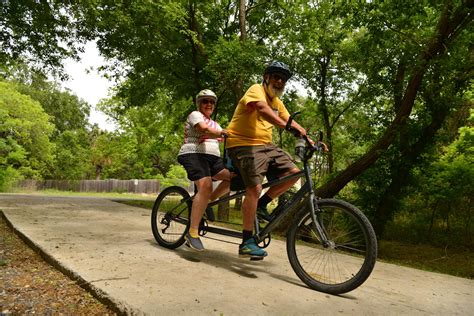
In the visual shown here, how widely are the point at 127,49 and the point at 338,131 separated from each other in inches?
446

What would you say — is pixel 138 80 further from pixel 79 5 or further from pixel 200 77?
pixel 79 5

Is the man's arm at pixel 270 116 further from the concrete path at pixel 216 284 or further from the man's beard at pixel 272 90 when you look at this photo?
the concrete path at pixel 216 284

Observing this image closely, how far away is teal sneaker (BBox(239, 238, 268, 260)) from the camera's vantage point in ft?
10.8

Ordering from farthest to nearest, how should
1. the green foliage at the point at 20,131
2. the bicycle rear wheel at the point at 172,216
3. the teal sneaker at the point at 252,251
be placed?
the green foliage at the point at 20,131 < the bicycle rear wheel at the point at 172,216 < the teal sneaker at the point at 252,251

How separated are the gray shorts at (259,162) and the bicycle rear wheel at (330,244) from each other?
19.9 inches

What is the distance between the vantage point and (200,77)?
1262 cm

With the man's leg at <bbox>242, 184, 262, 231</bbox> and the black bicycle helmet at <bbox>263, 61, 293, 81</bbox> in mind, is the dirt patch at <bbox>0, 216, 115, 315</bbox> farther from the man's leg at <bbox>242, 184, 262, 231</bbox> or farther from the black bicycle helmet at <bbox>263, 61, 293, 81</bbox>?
the black bicycle helmet at <bbox>263, 61, 293, 81</bbox>

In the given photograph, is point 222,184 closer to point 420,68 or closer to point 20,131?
point 420,68

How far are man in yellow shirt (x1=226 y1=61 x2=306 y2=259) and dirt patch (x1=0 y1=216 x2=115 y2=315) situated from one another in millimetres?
1442

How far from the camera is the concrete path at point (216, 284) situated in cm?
237

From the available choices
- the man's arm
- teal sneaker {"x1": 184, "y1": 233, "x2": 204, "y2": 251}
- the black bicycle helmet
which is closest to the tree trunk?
the black bicycle helmet

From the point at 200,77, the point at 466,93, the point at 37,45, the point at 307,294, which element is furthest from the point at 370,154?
the point at 37,45

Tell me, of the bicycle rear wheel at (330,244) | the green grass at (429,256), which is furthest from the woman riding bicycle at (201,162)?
the green grass at (429,256)

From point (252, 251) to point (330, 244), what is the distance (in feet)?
2.35
